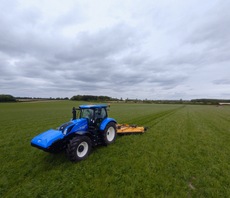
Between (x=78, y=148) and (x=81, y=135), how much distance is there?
472 millimetres

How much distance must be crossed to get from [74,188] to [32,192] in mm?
1006

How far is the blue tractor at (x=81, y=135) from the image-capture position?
467cm

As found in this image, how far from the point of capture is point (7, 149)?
635 centimetres

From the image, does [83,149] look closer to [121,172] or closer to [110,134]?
[121,172]

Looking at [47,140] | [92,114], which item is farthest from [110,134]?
[47,140]

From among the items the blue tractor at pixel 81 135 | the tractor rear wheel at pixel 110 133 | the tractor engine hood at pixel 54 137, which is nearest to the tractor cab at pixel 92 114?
the blue tractor at pixel 81 135

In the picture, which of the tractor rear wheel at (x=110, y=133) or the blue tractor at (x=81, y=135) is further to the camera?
the tractor rear wheel at (x=110, y=133)

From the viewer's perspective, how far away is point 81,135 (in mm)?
5273

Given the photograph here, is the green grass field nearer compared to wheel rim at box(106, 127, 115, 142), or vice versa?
the green grass field

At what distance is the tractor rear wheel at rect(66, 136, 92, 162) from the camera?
4.64m

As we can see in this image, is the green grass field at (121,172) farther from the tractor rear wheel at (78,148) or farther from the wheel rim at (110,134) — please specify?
the wheel rim at (110,134)

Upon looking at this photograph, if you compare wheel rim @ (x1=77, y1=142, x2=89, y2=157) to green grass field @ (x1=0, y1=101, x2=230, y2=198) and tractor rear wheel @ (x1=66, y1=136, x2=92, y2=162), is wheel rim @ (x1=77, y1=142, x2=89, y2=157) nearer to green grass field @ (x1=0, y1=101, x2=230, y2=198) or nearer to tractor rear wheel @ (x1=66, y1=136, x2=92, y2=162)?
tractor rear wheel @ (x1=66, y1=136, x2=92, y2=162)

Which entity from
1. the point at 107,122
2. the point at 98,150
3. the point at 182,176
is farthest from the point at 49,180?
the point at 182,176

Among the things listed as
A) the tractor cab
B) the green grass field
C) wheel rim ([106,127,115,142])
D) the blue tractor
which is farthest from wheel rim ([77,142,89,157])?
wheel rim ([106,127,115,142])
